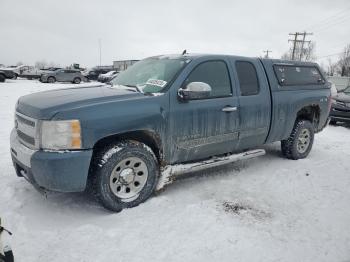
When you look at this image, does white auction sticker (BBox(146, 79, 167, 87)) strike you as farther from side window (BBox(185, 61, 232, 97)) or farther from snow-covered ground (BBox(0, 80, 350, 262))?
snow-covered ground (BBox(0, 80, 350, 262))

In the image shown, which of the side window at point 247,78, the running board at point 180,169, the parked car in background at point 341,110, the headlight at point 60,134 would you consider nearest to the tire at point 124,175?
the running board at point 180,169

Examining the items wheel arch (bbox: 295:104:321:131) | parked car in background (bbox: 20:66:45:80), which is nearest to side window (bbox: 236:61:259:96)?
wheel arch (bbox: 295:104:321:131)

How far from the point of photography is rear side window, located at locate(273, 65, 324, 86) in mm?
5625

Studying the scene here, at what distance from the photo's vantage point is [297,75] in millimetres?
6023

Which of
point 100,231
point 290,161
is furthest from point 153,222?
point 290,161

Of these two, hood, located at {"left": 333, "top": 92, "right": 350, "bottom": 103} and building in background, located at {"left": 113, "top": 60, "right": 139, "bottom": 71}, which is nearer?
hood, located at {"left": 333, "top": 92, "right": 350, "bottom": 103}

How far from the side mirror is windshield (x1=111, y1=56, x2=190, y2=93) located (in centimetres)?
24

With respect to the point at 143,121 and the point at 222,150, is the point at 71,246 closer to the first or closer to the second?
the point at 143,121

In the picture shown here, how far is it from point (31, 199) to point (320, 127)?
535 centimetres

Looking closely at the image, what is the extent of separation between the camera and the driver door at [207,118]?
412 centimetres

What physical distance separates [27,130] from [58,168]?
647 mm

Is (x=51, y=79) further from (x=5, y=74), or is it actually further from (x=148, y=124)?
(x=148, y=124)

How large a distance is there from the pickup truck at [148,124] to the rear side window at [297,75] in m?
0.05

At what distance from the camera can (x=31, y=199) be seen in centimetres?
399
